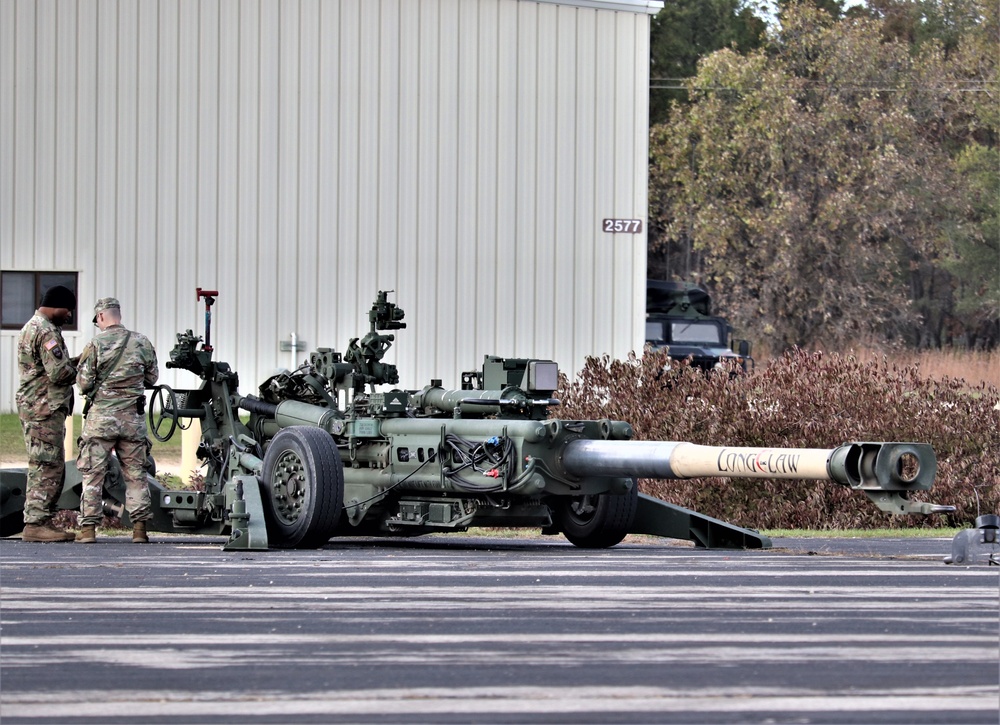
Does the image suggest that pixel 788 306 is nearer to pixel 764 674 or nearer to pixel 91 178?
pixel 91 178

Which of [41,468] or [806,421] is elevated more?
[806,421]

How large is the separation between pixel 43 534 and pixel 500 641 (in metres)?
7.19

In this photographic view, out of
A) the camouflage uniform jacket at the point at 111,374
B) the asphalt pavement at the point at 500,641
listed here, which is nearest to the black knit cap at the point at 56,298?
the camouflage uniform jacket at the point at 111,374

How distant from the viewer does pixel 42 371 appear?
45.9ft

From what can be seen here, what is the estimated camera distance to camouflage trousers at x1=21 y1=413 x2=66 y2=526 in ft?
45.6

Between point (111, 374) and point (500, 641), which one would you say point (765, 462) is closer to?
point (500, 641)

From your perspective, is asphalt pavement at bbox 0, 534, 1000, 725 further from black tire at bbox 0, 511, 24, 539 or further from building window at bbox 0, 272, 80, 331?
building window at bbox 0, 272, 80, 331

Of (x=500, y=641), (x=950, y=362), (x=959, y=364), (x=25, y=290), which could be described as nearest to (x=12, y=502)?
(x=500, y=641)

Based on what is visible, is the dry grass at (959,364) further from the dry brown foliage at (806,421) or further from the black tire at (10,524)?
the black tire at (10,524)

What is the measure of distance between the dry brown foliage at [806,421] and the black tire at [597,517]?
456cm

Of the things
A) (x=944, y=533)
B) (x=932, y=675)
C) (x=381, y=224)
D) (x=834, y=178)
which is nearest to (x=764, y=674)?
(x=932, y=675)

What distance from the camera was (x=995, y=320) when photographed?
57.7 meters

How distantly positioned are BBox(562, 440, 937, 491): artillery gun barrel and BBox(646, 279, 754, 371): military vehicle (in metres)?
23.1

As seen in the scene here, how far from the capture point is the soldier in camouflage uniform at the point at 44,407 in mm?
13898
